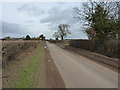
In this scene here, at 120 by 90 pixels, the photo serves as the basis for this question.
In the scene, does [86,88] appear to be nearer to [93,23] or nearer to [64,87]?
[64,87]

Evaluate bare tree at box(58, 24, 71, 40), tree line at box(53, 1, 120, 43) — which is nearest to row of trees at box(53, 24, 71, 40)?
bare tree at box(58, 24, 71, 40)

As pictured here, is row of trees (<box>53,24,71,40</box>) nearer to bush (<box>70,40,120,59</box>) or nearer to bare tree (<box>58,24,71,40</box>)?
bare tree (<box>58,24,71,40</box>)

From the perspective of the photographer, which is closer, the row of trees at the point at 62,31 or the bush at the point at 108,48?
the bush at the point at 108,48

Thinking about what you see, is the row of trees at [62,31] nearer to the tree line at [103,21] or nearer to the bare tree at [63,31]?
the bare tree at [63,31]

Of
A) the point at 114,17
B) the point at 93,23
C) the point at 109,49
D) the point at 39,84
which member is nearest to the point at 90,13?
the point at 93,23

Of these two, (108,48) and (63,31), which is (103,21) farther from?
(63,31)

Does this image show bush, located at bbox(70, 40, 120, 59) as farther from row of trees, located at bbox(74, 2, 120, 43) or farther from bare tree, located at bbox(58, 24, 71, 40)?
bare tree, located at bbox(58, 24, 71, 40)

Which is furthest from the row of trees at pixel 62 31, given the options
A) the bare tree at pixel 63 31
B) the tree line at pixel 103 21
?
the tree line at pixel 103 21

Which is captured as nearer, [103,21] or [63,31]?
[103,21]

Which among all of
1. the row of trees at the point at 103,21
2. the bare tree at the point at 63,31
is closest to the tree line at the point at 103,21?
the row of trees at the point at 103,21

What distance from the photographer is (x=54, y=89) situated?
9328mm

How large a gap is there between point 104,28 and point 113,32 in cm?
Answer: 160

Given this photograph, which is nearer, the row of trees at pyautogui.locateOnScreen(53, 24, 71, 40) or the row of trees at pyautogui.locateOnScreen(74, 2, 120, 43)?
the row of trees at pyautogui.locateOnScreen(74, 2, 120, 43)

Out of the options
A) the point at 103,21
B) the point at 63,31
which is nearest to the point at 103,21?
the point at 103,21
